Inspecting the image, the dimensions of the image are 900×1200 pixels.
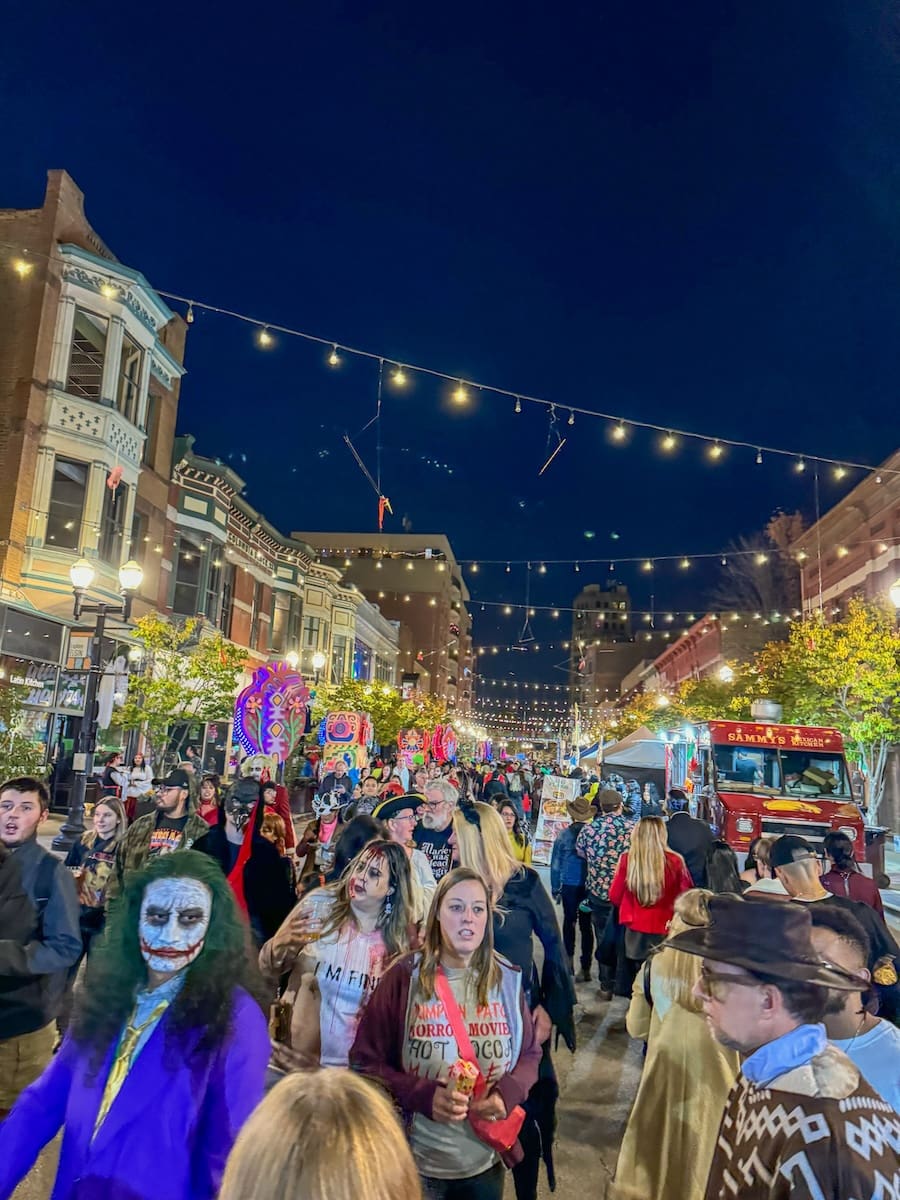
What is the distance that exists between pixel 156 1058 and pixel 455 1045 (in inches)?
45.6

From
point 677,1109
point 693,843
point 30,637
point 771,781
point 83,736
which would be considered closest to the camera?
point 677,1109

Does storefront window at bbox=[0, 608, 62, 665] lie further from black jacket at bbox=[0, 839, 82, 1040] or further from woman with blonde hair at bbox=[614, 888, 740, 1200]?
woman with blonde hair at bbox=[614, 888, 740, 1200]

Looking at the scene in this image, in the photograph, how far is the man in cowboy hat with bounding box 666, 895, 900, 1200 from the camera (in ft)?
5.33

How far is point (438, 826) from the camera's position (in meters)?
7.46

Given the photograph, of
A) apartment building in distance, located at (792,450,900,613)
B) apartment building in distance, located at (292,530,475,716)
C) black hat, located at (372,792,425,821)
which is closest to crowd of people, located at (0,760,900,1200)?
black hat, located at (372,792,425,821)

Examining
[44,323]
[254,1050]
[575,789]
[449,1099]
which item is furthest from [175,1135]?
[44,323]

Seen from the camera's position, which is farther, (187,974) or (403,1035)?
(403,1035)

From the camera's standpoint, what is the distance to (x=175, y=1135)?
82.4 inches

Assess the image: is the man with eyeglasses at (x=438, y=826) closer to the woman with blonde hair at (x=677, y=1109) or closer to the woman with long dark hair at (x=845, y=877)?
the woman with long dark hair at (x=845, y=877)

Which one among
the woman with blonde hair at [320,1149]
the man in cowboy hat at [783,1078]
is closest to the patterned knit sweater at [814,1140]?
the man in cowboy hat at [783,1078]

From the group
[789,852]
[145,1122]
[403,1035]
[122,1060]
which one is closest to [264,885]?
[403,1035]

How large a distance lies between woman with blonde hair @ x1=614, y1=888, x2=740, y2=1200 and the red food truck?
1068 centimetres

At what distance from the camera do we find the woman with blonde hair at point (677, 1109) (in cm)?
308

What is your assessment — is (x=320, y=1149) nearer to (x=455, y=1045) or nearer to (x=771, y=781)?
(x=455, y=1045)
